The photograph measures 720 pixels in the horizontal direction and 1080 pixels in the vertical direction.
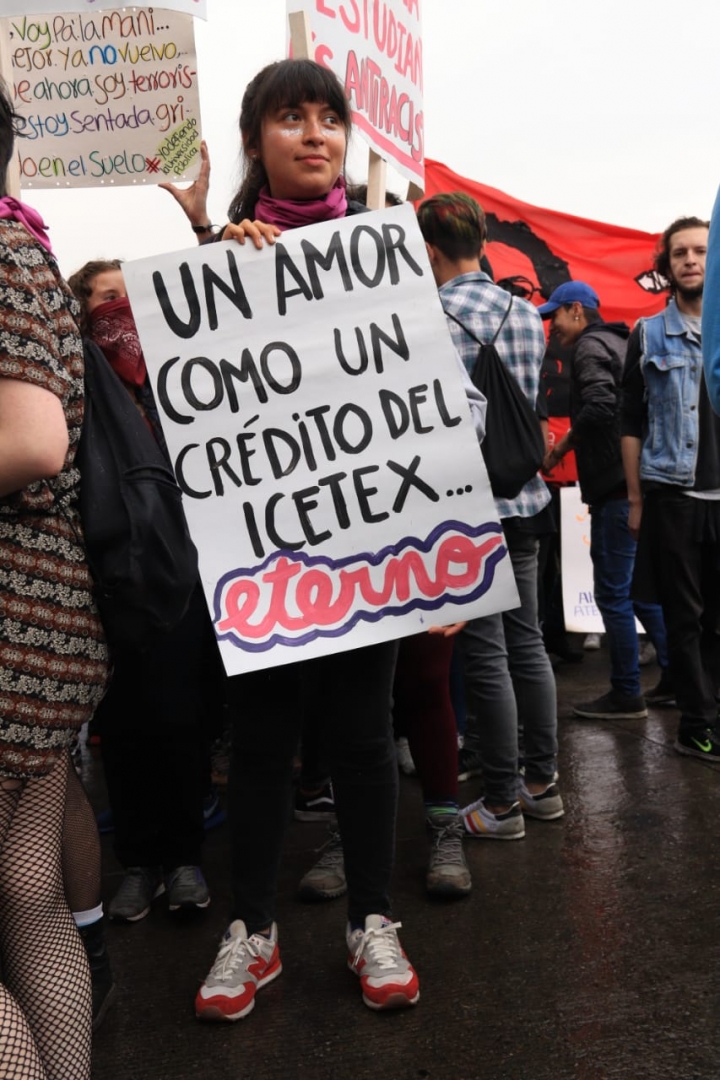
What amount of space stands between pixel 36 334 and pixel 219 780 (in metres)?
2.88

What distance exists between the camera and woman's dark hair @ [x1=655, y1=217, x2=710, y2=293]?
4090 mm

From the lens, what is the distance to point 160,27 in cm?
356

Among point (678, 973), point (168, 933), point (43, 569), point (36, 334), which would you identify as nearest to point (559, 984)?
point (678, 973)

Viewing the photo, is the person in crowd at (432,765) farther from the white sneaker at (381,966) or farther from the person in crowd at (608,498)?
the person in crowd at (608,498)

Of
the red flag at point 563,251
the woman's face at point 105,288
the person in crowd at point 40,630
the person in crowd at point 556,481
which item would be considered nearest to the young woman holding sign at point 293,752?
the person in crowd at point 40,630

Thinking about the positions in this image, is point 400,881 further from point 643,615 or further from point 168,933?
point 643,615

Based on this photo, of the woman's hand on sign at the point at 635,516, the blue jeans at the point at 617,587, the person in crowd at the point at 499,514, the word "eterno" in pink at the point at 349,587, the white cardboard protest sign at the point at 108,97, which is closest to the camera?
the word "eterno" in pink at the point at 349,587

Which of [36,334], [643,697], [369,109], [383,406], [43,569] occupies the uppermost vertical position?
[369,109]

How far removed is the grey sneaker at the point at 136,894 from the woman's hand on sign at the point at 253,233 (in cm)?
165

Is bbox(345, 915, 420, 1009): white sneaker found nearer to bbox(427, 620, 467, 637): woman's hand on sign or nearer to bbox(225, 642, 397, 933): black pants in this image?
bbox(225, 642, 397, 933): black pants

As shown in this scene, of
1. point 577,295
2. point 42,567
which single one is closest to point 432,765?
point 42,567

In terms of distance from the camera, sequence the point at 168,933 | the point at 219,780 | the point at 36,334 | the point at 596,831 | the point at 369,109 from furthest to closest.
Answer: the point at 219,780 → the point at 596,831 → the point at 369,109 → the point at 168,933 → the point at 36,334

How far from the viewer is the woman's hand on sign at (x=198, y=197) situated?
298cm

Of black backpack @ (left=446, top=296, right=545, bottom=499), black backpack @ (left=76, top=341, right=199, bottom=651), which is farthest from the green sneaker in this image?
black backpack @ (left=76, top=341, right=199, bottom=651)
